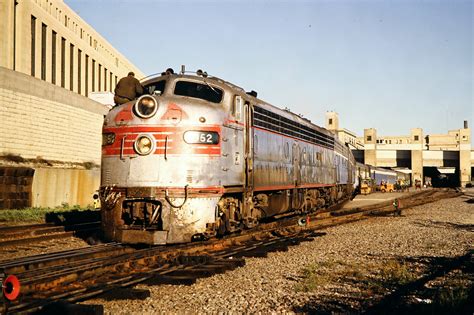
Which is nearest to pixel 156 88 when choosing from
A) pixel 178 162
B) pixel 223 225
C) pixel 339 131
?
pixel 178 162

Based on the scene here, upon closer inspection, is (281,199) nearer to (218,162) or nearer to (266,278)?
(218,162)

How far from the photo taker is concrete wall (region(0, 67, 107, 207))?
22.2m

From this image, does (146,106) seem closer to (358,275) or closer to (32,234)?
(358,275)

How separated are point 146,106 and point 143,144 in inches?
31.9

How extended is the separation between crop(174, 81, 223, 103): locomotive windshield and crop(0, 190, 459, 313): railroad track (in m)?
3.27

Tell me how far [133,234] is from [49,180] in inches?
593

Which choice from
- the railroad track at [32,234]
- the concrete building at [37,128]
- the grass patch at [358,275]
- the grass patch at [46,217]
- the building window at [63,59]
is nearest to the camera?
the grass patch at [358,275]

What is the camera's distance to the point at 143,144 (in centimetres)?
962

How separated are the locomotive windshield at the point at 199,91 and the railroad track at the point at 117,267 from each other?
327 cm

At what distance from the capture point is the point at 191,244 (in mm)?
10031

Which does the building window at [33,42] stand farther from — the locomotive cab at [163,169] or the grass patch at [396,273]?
the grass patch at [396,273]

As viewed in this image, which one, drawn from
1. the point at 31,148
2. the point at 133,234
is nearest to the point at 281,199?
the point at 133,234

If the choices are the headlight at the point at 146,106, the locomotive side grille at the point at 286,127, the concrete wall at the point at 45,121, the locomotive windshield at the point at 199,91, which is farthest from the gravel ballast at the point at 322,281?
the concrete wall at the point at 45,121

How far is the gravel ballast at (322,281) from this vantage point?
591 centimetres
